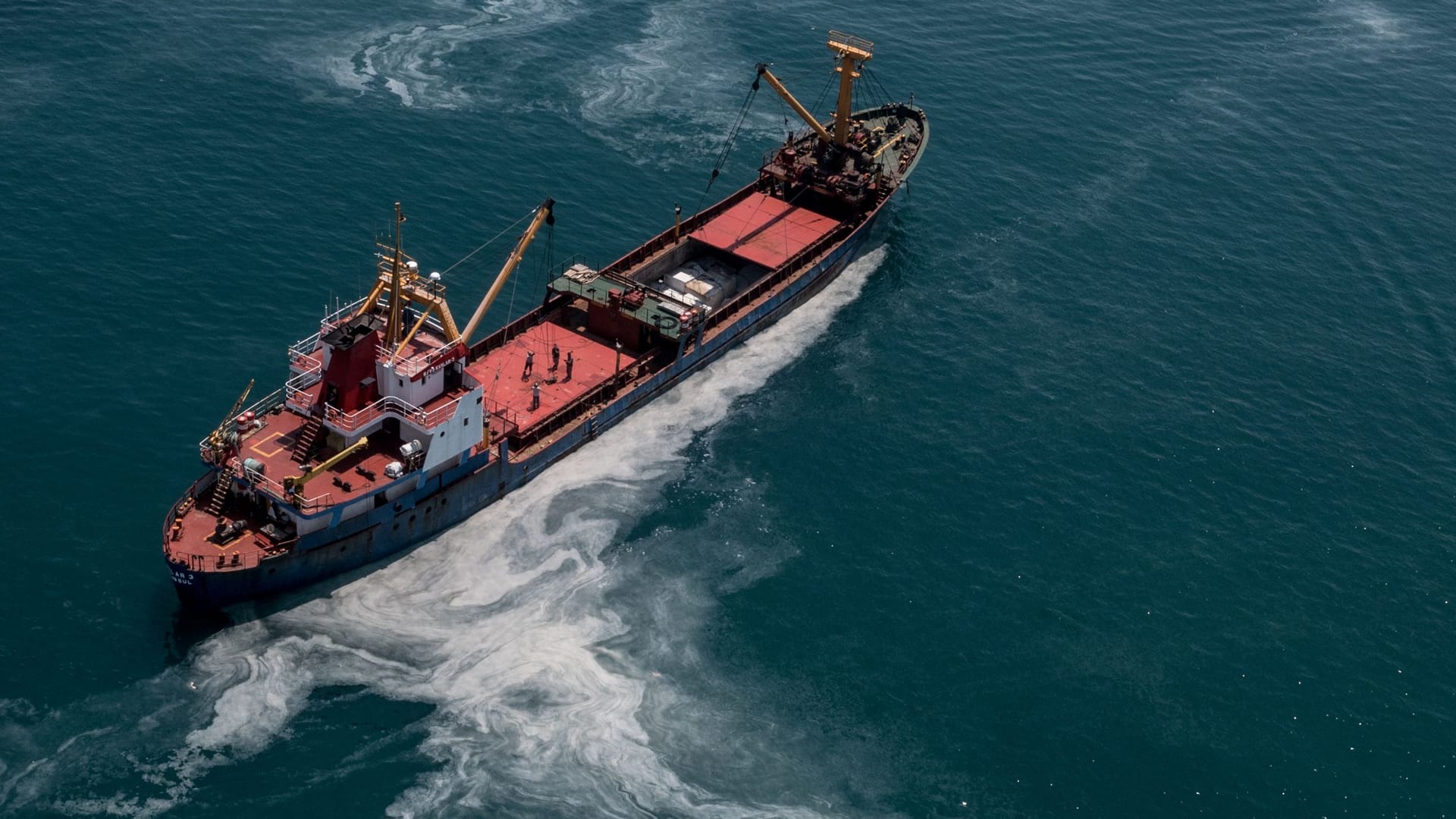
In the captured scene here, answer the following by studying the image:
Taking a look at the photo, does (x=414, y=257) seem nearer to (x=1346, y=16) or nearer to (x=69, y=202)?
(x=69, y=202)

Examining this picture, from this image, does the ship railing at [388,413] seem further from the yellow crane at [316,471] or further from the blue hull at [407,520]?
the blue hull at [407,520]

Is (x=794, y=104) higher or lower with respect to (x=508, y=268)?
higher

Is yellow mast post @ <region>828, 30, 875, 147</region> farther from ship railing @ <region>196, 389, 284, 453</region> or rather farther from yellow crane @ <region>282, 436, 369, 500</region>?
yellow crane @ <region>282, 436, 369, 500</region>

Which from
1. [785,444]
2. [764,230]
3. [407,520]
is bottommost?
[407,520]

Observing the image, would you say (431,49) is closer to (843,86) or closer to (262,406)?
(843,86)

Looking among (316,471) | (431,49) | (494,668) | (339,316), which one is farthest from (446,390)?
(431,49)

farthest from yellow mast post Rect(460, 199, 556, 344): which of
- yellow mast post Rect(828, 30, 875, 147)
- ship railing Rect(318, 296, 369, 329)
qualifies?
yellow mast post Rect(828, 30, 875, 147)
